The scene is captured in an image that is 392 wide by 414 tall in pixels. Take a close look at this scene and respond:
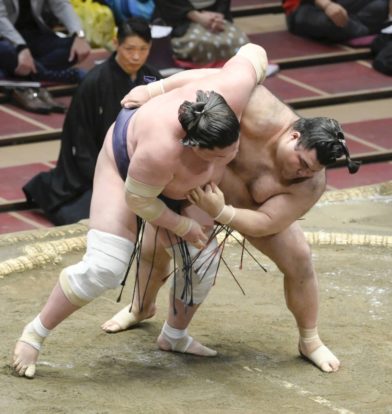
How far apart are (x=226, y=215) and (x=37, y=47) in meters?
3.11

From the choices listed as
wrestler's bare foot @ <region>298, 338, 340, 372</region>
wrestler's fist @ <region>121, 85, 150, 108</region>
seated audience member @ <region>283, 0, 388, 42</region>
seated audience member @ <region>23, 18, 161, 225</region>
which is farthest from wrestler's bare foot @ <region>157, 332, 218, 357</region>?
seated audience member @ <region>283, 0, 388, 42</region>

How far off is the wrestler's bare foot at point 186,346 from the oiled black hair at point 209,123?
790 millimetres

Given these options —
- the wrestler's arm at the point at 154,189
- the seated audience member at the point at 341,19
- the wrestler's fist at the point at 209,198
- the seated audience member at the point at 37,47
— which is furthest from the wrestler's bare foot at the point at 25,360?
the seated audience member at the point at 341,19

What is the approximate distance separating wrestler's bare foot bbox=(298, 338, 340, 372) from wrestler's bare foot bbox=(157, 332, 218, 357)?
0.27 metres

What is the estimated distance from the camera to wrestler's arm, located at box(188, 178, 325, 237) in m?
3.48

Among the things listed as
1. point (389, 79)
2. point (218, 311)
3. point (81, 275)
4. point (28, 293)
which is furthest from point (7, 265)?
point (389, 79)

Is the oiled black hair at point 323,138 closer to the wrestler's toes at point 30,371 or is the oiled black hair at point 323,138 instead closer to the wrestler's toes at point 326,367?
the wrestler's toes at point 326,367

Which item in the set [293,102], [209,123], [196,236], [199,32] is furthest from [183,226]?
[199,32]

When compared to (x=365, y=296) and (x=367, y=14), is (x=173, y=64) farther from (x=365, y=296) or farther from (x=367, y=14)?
(x=365, y=296)

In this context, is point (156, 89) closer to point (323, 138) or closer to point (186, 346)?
point (323, 138)

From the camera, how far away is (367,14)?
7168 millimetres

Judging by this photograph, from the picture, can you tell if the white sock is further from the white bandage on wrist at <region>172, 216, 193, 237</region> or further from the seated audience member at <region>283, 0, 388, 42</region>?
the seated audience member at <region>283, 0, 388, 42</region>

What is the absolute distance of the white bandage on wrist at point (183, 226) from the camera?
3.49m

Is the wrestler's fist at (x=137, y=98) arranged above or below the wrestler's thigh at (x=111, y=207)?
above
